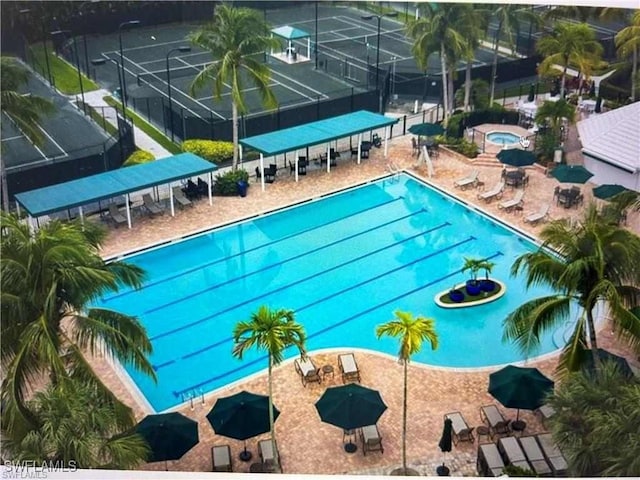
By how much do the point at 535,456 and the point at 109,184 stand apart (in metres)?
17.6

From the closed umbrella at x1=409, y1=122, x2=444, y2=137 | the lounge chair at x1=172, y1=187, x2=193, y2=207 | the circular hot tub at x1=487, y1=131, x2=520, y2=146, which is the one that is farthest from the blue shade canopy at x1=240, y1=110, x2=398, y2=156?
the circular hot tub at x1=487, y1=131, x2=520, y2=146

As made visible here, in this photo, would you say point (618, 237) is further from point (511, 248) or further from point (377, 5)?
point (377, 5)

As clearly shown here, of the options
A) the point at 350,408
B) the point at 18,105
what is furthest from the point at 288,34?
the point at 350,408

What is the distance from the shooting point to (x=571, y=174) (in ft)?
Answer: 97.1

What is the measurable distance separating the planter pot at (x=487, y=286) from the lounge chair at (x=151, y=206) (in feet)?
40.0

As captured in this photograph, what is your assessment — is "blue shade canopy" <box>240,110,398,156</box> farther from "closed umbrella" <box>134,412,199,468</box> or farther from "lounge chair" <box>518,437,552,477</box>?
Result: "lounge chair" <box>518,437,552,477</box>

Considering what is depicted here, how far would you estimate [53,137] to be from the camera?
35.7m

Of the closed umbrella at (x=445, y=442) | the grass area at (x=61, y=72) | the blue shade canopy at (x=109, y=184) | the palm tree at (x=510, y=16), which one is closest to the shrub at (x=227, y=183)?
the blue shade canopy at (x=109, y=184)

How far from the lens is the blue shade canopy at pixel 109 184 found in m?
26.9

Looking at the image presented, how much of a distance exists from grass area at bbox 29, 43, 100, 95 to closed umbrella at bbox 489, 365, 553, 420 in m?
31.3

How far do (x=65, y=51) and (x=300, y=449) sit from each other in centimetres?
3856

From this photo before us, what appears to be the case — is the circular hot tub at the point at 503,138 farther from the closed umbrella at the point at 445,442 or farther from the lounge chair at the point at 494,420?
the closed umbrella at the point at 445,442

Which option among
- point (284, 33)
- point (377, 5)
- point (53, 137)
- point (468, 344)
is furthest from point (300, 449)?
point (377, 5)

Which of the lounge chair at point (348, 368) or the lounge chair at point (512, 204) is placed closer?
the lounge chair at point (348, 368)
